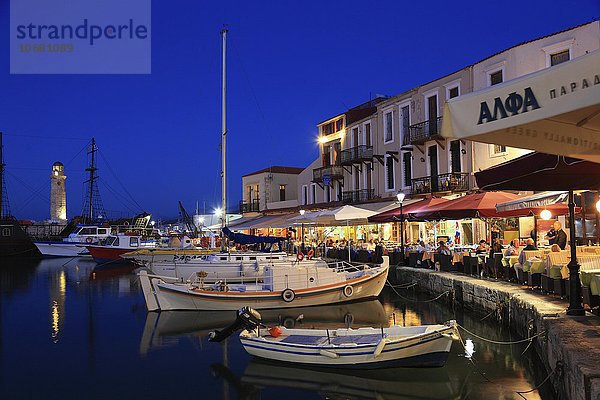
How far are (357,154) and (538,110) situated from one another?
30.5m

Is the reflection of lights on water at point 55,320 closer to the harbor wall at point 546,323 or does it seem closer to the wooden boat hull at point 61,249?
the harbor wall at point 546,323

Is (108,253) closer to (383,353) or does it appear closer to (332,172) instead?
(332,172)

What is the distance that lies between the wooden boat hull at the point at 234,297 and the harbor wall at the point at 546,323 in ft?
10.5

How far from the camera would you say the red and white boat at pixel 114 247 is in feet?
143

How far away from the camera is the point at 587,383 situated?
214 inches

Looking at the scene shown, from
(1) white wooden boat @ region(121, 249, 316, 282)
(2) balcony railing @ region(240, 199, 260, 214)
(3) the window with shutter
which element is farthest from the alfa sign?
(2) balcony railing @ region(240, 199, 260, 214)

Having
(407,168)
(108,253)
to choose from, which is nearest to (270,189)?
(108,253)

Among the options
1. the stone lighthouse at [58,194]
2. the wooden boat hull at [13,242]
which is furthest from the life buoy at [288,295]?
the stone lighthouse at [58,194]

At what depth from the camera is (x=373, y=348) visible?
9484 mm

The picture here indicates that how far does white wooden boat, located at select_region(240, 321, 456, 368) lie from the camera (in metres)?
9.46

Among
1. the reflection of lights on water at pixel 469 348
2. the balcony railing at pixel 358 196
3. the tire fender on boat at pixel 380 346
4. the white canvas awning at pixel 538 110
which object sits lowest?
the reflection of lights on water at pixel 469 348

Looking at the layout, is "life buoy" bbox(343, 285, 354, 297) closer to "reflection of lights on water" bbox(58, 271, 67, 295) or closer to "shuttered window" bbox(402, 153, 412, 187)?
"shuttered window" bbox(402, 153, 412, 187)

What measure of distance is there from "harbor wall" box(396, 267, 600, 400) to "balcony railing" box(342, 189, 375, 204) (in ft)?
49.9

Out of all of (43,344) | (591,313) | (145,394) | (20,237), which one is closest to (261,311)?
(43,344)
